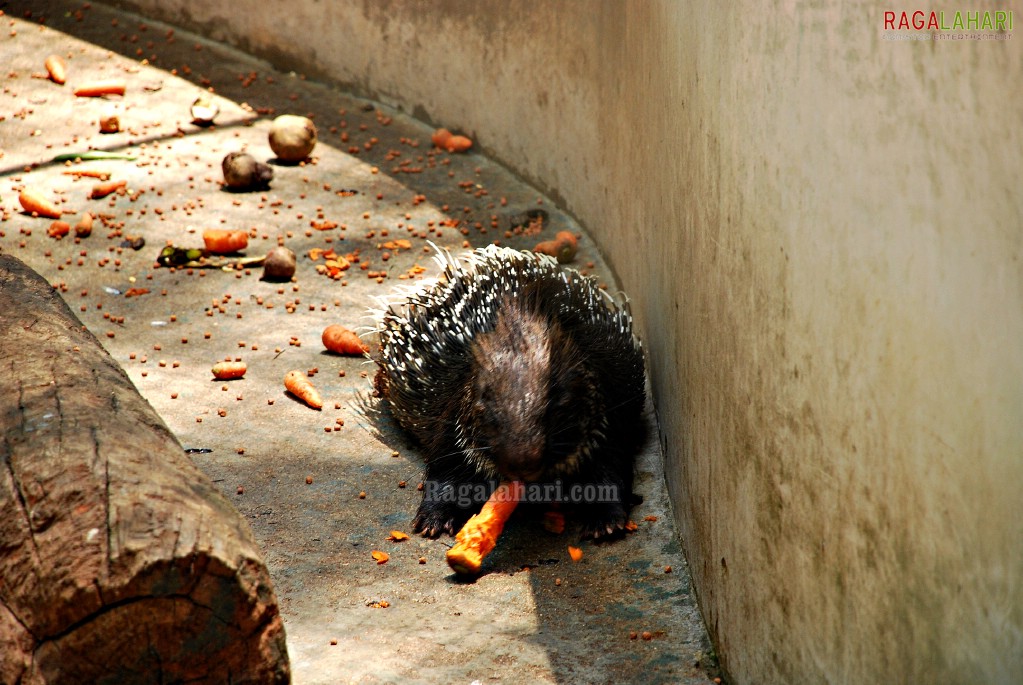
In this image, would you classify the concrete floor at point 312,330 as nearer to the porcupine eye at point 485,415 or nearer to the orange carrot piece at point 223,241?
the orange carrot piece at point 223,241

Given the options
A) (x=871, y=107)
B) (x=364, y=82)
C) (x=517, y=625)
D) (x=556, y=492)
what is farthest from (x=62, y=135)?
(x=871, y=107)

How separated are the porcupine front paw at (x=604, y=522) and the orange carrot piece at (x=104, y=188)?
4744 mm

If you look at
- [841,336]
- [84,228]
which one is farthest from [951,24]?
[84,228]

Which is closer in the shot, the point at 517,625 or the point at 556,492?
the point at 517,625

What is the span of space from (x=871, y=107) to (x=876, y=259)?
0.27 metres

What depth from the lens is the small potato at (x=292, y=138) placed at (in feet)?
25.7

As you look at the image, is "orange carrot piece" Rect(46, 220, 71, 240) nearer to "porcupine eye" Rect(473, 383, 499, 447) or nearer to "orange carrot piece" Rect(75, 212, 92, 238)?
"orange carrot piece" Rect(75, 212, 92, 238)

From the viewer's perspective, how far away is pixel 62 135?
8094 millimetres

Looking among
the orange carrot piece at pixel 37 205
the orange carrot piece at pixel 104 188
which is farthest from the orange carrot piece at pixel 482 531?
the orange carrot piece at pixel 104 188

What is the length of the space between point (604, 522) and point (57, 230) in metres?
4.44

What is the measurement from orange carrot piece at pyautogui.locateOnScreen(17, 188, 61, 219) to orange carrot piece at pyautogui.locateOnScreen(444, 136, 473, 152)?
2914mm

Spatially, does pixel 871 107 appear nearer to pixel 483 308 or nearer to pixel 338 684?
pixel 338 684

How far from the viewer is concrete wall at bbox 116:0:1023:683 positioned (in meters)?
1.51

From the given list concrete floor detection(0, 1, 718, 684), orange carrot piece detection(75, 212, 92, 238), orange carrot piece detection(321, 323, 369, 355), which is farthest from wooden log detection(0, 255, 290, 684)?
orange carrot piece detection(75, 212, 92, 238)
